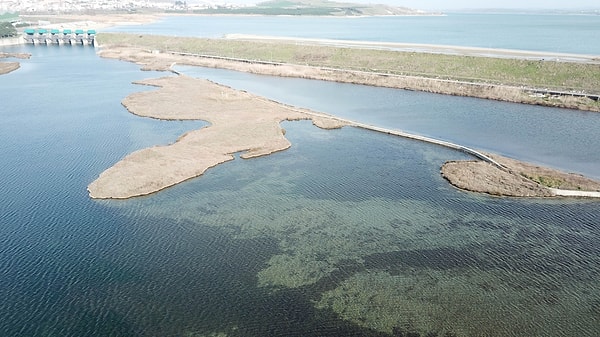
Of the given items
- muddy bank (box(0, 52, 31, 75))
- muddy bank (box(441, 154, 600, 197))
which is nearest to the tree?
muddy bank (box(0, 52, 31, 75))

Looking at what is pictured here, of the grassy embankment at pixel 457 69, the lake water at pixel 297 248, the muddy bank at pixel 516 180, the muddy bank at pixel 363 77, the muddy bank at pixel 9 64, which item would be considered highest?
the grassy embankment at pixel 457 69

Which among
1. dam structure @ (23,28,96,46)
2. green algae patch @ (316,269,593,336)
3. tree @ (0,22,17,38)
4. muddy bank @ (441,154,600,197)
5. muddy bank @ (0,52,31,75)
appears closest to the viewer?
green algae patch @ (316,269,593,336)

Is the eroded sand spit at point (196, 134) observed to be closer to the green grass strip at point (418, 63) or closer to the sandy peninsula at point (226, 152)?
the sandy peninsula at point (226, 152)

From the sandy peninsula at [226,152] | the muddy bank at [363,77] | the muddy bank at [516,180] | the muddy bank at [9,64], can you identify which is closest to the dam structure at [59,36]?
the muddy bank at [363,77]

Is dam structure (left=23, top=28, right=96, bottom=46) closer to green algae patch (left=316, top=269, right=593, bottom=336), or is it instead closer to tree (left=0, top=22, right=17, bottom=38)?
tree (left=0, top=22, right=17, bottom=38)

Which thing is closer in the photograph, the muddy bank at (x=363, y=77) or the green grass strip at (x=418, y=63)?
the muddy bank at (x=363, y=77)

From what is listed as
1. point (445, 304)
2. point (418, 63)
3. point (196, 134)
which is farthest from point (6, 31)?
point (445, 304)

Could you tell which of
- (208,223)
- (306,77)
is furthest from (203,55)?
(208,223)
